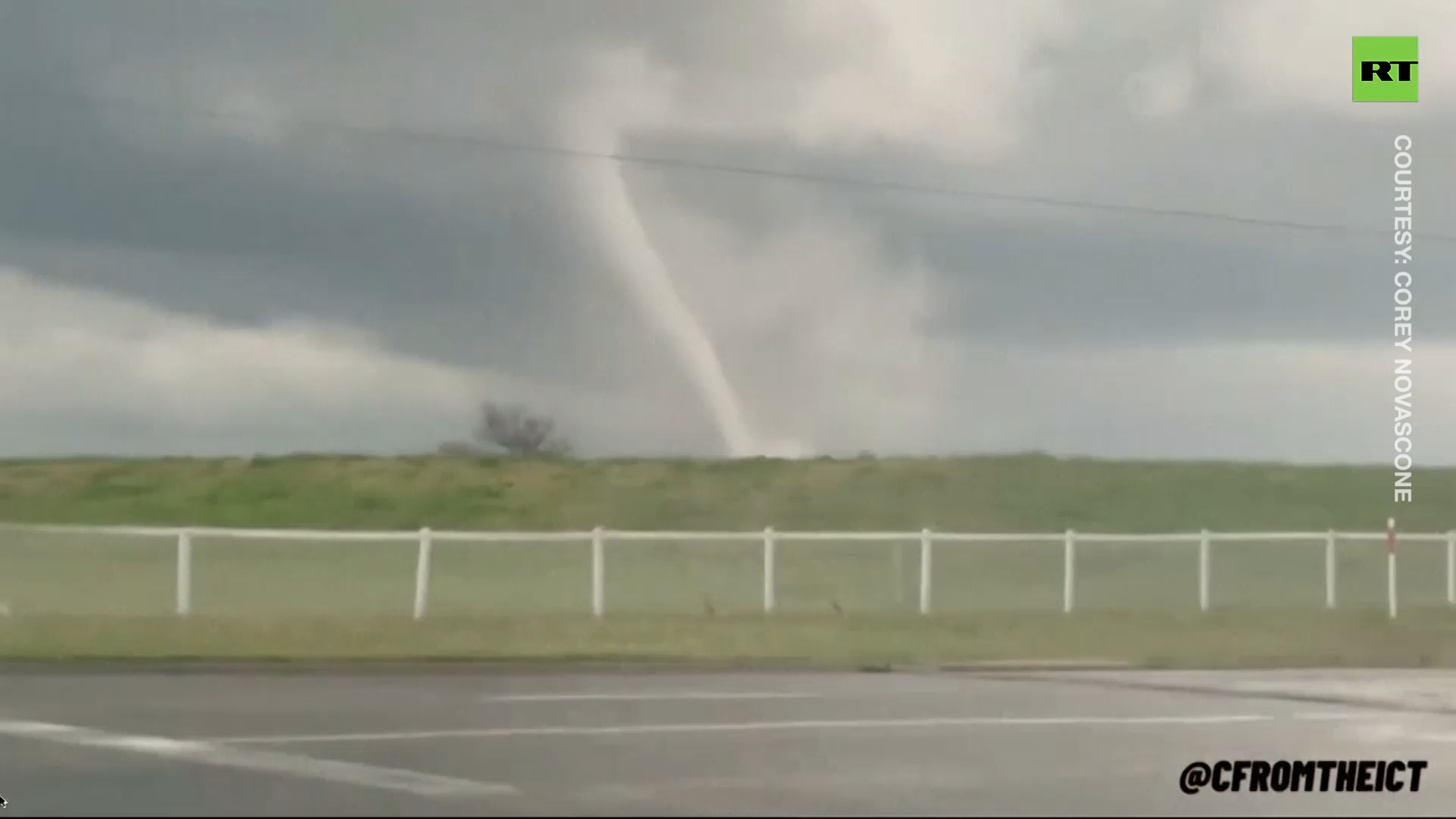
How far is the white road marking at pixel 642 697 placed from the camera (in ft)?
56.4

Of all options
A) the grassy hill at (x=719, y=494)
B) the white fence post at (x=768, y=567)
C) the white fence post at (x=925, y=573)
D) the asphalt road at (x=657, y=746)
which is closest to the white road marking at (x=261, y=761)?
the asphalt road at (x=657, y=746)

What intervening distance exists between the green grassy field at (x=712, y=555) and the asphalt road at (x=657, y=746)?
6.67 m

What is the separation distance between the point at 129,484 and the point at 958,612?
108ft

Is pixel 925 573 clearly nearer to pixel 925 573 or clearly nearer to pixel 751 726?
pixel 925 573

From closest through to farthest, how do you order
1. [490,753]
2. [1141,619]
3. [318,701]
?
[490,753], [318,701], [1141,619]

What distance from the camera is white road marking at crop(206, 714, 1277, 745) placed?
13789mm

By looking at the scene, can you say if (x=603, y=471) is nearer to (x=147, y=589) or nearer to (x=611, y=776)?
(x=147, y=589)

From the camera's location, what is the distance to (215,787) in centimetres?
1107

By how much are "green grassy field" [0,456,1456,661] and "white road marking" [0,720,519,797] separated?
9.91 meters

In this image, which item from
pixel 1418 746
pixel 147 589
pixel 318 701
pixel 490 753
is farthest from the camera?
pixel 147 589

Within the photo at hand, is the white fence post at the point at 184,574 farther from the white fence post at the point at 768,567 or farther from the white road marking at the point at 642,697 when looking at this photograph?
the white road marking at the point at 642,697

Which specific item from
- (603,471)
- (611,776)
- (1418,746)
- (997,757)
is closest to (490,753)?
(611,776)

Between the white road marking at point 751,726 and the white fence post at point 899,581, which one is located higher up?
the white road marking at point 751,726

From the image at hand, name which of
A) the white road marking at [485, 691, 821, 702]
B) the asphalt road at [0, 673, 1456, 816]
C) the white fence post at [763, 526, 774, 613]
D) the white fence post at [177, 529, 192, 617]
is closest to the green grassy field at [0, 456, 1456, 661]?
the white fence post at [763, 526, 774, 613]
